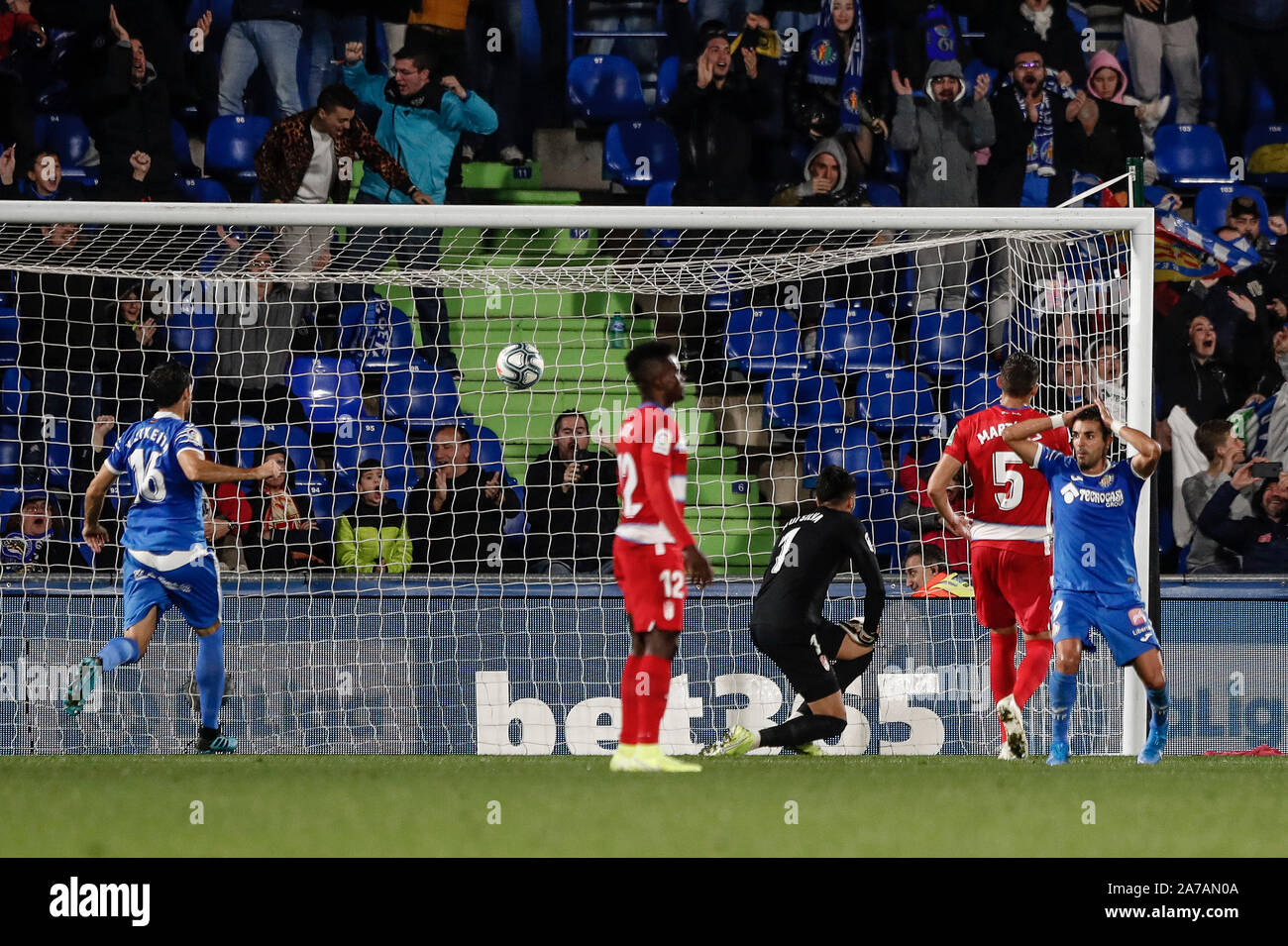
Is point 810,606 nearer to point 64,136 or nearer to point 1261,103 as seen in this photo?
point 64,136

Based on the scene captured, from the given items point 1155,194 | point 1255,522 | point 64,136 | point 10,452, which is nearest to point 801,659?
point 1255,522

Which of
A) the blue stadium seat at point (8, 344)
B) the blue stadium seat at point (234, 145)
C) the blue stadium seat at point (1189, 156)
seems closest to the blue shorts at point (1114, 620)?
the blue stadium seat at point (8, 344)

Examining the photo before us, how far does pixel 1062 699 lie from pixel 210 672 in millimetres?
3870

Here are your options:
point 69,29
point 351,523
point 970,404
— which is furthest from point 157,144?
point 970,404

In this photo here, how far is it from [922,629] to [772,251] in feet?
12.5

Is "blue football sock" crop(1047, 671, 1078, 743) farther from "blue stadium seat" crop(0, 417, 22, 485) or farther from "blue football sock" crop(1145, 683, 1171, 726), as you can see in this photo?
"blue stadium seat" crop(0, 417, 22, 485)

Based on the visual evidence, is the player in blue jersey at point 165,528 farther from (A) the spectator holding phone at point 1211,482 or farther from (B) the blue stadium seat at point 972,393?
(A) the spectator holding phone at point 1211,482

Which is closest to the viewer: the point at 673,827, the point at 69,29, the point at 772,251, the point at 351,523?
the point at 673,827

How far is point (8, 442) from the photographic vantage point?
10.5 meters

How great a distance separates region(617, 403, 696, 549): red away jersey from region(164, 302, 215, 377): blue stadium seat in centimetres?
589

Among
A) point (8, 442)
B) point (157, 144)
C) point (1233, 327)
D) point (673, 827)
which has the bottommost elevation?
point (673, 827)

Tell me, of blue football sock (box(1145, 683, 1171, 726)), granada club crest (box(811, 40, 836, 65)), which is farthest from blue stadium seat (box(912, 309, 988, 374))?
blue football sock (box(1145, 683, 1171, 726))

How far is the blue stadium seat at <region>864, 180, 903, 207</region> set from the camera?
12391 mm

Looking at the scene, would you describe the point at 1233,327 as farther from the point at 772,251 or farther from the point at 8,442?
the point at 8,442
